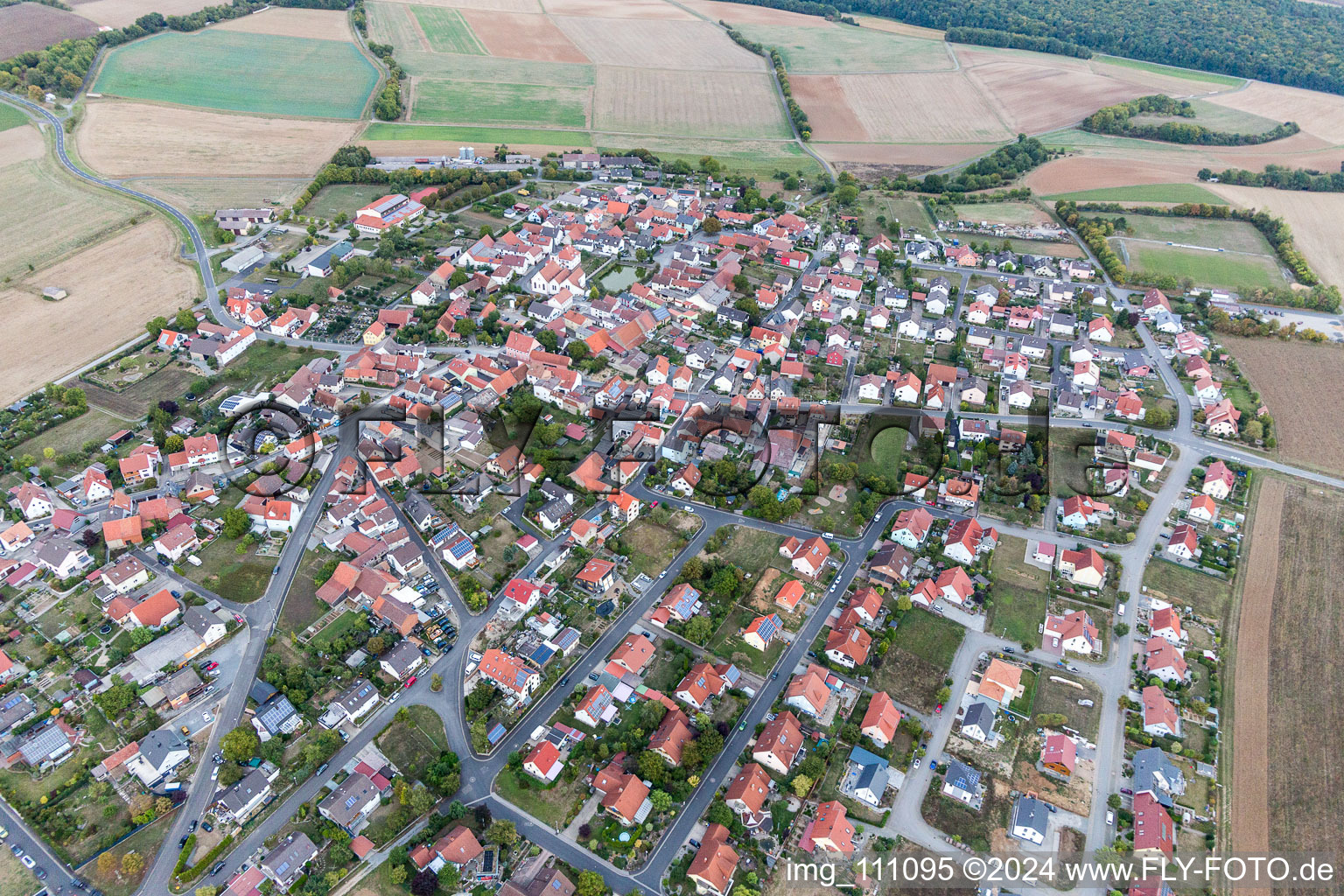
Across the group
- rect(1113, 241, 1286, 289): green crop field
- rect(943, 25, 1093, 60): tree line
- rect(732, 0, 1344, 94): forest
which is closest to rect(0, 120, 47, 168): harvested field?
rect(1113, 241, 1286, 289): green crop field

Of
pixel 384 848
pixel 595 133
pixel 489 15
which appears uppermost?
pixel 489 15

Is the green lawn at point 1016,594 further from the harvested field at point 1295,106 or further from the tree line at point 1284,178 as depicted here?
the harvested field at point 1295,106

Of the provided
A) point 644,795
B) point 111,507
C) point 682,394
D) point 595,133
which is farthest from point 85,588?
point 595,133

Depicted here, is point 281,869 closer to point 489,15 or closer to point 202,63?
point 202,63

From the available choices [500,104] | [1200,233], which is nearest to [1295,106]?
[1200,233]

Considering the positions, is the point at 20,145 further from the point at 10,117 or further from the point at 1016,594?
the point at 1016,594

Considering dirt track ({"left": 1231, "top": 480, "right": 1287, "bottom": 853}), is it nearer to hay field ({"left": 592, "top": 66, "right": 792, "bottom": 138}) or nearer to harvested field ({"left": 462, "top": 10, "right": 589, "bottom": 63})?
hay field ({"left": 592, "top": 66, "right": 792, "bottom": 138})

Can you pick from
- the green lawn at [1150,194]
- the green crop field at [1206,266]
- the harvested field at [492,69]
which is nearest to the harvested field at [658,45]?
the harvested field at [492,69]
